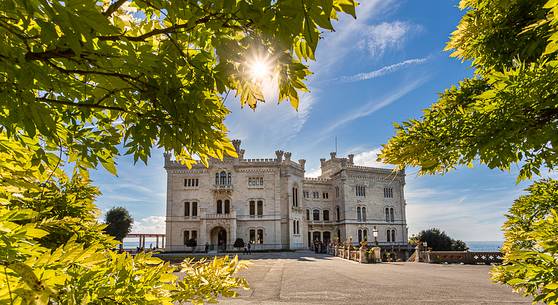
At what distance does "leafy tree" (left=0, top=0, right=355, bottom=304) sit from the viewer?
1.25 meters

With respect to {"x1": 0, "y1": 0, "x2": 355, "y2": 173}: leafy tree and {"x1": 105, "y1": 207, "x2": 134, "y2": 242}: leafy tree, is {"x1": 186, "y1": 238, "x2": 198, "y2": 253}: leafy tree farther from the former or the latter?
{"x1": 0, "y1": 0, "x2": 355, "y2": 173}: leafy tree

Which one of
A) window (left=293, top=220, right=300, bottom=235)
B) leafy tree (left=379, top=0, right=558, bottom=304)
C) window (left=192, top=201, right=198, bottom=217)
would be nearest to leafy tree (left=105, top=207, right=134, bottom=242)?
window (left=192, top=201, right=198, bottom=217)

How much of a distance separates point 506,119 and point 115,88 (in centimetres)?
378

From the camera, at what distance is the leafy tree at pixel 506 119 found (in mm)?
3299

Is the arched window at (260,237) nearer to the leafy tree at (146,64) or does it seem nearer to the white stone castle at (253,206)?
the white stone castle at (253,206)

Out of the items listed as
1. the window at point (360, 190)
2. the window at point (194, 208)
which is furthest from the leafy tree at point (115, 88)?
the window at point (360, 190)

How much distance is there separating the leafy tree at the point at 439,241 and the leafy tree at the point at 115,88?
45.8 meters

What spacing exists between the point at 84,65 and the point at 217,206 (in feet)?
126

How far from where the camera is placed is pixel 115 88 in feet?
→ 5.74

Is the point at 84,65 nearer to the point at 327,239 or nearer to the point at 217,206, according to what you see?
the point at 217,206

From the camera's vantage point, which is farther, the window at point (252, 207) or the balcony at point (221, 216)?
the window at point (252, 207)

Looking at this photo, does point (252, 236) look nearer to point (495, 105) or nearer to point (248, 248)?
point (248, 248)

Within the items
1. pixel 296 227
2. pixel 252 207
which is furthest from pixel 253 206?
pixel 296 227

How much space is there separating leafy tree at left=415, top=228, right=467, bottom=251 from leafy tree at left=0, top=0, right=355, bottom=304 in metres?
45.8
